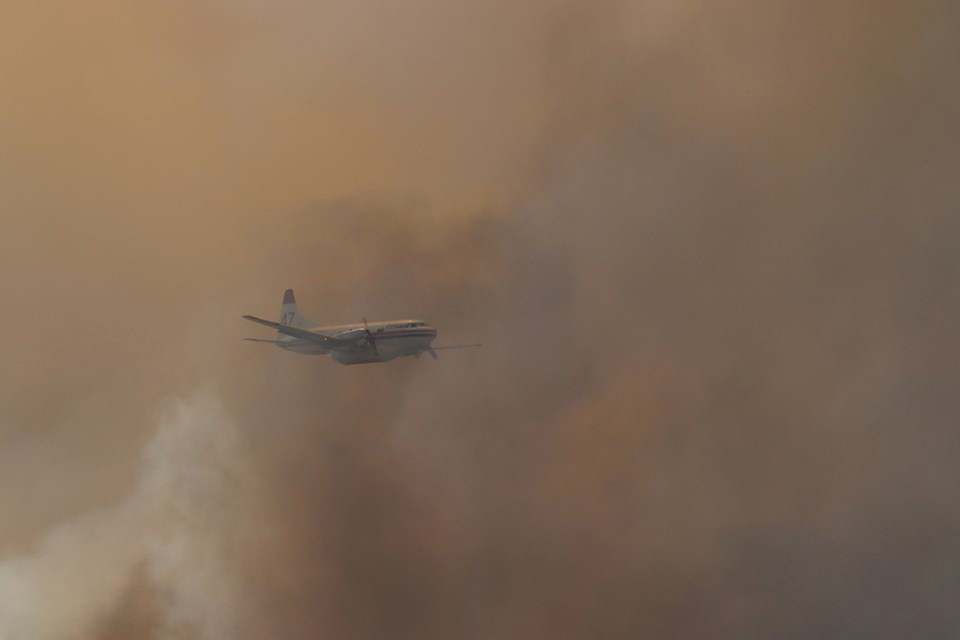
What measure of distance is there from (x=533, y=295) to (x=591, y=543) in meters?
22.2

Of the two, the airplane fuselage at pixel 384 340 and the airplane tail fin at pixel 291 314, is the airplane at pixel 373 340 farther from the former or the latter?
the airplane tail fin at pixel 291 314

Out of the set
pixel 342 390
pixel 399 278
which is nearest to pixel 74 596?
pixel 342 390

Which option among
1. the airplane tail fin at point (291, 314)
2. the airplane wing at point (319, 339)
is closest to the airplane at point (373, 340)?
the airplane wing at point (319, 339)

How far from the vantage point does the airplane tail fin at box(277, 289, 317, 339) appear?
92312 mm

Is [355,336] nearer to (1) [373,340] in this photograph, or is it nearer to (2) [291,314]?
(1) [373,340]

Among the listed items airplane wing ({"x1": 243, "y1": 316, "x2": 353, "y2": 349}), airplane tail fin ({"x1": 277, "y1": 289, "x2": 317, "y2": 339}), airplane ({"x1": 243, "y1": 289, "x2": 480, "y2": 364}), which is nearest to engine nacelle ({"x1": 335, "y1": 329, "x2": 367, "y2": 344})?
airplane ({"x1": 243, "y1": 289, "x2": 480, "y2": 364})

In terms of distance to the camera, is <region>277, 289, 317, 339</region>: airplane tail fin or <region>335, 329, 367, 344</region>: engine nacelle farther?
Result: <region>277, 289, 317, 339</region>: airplane tail fin

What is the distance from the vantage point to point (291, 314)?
305ft

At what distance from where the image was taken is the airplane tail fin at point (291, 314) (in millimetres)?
92312

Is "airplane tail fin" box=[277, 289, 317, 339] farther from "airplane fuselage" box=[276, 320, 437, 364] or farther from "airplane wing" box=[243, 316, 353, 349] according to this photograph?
"airplane wing" box=[243, 316, 353, 349]

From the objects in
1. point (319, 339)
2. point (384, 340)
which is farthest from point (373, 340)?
point (319, 339)

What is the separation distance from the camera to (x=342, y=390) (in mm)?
98188

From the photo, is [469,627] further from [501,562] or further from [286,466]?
[286,466]

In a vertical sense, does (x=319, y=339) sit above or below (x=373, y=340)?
above
